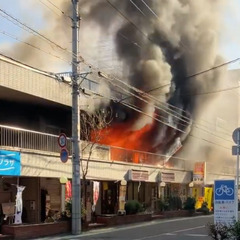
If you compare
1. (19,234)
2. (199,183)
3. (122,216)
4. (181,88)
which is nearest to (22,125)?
(122,216)

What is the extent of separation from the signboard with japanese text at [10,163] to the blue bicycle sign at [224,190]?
9006 mm

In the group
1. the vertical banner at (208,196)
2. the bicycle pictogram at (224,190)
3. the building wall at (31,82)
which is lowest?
the vertical banner at (208,196)

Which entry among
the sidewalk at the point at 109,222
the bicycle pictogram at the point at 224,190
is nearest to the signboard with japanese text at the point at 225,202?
the bicycle pictogram at the point at 224,190

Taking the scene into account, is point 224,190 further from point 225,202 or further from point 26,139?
point 26,139

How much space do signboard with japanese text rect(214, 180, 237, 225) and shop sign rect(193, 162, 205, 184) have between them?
1073 inches

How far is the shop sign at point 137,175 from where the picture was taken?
28.8 m

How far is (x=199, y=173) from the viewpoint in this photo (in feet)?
129

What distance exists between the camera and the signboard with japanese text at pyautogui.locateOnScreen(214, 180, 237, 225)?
12.0 meters

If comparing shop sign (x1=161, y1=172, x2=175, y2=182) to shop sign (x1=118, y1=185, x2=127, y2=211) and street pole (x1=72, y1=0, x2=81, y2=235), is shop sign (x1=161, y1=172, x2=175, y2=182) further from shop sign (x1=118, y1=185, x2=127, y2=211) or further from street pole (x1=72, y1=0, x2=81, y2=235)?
street pole (x1=72, y1=0, x2=81, y2=235)

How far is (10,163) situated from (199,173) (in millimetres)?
23278

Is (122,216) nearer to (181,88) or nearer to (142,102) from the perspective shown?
(142,102)

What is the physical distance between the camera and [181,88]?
117ft

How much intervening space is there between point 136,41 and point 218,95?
36.0 feet

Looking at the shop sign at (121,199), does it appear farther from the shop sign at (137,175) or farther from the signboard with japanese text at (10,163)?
the signboard with japanese text at (10,163)
